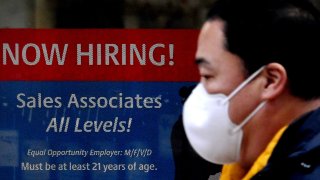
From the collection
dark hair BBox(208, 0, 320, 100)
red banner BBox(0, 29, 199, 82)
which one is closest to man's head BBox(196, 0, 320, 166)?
dark hair BBox(208, 0, 320, 100)

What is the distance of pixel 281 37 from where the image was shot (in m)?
2.00

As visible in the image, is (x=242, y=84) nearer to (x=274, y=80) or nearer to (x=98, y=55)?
(x=274, y=80)

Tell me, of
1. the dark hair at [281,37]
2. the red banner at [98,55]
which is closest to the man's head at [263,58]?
the dark hair at [281,37]

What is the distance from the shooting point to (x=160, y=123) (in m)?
4.92

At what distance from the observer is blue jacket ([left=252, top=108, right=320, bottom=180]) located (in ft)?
6.23

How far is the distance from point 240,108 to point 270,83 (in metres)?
0.12

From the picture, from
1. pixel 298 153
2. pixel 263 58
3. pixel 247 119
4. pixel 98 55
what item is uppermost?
Answer: pixel 98 55

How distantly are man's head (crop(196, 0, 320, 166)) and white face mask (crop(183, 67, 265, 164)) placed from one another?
21mm

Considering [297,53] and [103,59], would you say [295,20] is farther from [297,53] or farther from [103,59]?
[103,59]

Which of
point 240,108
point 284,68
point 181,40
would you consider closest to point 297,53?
point 284,68

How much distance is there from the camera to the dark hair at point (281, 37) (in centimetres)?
200

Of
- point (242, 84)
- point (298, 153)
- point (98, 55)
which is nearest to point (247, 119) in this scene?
point (242, 84)

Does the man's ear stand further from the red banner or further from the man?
the red banner

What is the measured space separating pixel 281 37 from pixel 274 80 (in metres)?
0.12
